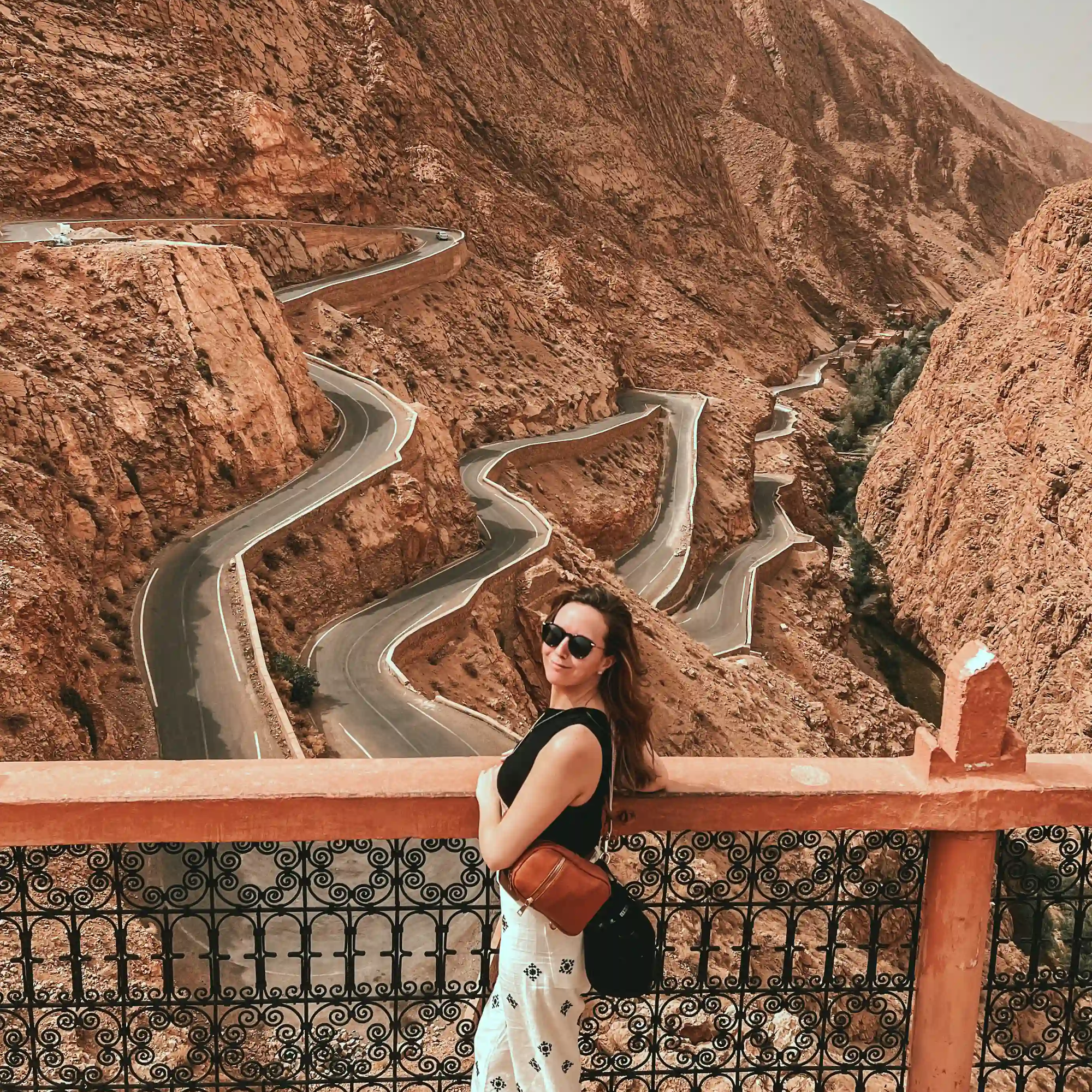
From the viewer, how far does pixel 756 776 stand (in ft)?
Answer: 15.0

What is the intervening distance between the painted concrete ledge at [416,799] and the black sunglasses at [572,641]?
0.78 metres

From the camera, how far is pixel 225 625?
16188 millimetres

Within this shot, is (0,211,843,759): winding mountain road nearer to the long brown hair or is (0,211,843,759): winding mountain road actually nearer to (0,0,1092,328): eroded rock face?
(0,0,1092,328): eroded rock face

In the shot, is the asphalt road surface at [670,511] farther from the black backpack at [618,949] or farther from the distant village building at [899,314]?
the distant village building at [899,314]

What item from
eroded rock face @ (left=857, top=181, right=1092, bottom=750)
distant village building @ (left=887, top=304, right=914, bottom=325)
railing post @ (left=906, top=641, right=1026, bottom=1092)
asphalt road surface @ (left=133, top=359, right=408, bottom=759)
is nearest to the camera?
railing post @ (left=906, top=641, right=1026, bottom=1092)

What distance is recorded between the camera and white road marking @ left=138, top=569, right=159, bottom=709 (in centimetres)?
1442

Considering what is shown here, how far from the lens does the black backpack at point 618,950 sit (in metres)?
3.88

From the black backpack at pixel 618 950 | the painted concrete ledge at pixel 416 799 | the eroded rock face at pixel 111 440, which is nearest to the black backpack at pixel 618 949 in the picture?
the black backpack at pixel 618 950

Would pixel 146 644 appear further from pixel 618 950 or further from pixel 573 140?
pixel 573 140

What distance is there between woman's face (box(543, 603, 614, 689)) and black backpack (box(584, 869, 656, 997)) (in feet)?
2.11

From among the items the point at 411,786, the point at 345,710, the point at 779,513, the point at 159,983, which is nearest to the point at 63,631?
the point at 345,710

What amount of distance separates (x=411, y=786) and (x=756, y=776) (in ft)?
4.41

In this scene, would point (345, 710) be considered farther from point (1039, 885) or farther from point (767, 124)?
point (767, 124)

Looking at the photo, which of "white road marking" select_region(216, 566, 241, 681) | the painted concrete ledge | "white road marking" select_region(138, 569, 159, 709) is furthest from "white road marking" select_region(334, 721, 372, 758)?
the painted concrete ledge
